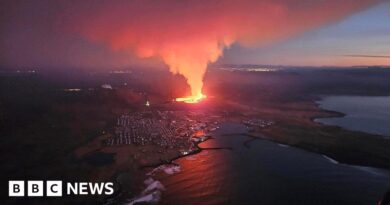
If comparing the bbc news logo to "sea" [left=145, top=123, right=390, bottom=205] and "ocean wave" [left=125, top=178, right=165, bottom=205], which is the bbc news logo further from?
"sea" [left=145, top=123, right=390, bottom=205]

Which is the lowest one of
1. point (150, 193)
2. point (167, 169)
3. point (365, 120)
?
point (150, 193)

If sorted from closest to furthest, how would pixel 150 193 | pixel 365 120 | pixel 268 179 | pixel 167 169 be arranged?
1. pixel 150 193
2. pixel 268 179
3. pixel 167 169
4. pixel 365 120

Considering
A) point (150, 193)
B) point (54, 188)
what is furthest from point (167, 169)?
point (54, 188)

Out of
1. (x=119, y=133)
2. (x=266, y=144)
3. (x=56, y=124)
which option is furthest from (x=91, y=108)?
(x=266, y=144)

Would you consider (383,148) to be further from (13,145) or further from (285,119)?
(13,145)

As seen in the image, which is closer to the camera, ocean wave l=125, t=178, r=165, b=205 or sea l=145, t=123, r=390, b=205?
ocean wave l=125, t=178, r=165, b=205

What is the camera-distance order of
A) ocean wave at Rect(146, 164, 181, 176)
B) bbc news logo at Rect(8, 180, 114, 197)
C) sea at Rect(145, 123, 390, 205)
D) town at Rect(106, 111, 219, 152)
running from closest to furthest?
bbc news logo at Rect(8, 180, 114, 197) < sea at Rect(145, 123, 390, 205) < ocean wave at Rect(146, 164, 181, 176) < town at Rect(106, 111, 219, 152)

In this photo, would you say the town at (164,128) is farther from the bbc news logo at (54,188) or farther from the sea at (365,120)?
the sea at (365,120)

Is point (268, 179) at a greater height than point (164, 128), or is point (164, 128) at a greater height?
point (164, 128)

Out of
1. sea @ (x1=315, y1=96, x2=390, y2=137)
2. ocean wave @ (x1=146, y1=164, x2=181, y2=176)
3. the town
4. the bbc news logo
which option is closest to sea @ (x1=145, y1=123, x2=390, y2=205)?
ocean wave @ (x1=146, y1=164, x2=181, y2=176)

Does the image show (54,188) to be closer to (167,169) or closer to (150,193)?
(150,193)
